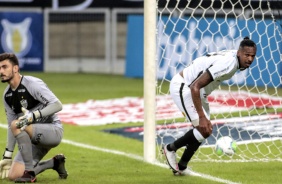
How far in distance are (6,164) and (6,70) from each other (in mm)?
1019

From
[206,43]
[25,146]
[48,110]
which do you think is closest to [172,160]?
[48,110]

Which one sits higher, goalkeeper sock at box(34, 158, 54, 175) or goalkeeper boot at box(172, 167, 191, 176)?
goalkeeper sock at box(34, 158, 54, 175)

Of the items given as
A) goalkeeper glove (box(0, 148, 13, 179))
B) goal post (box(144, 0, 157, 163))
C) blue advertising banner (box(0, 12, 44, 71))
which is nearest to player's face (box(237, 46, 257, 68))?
goal post (box(144, 0, 157, 163))

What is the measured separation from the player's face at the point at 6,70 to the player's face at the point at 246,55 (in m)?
2.38

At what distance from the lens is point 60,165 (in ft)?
33.8

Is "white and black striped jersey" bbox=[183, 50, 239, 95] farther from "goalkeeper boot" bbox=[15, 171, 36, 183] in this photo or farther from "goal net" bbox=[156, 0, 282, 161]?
"goalkeeper boot" bbox=[15, 171, 36, 183]

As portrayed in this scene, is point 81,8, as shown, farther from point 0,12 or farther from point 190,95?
point 190,95

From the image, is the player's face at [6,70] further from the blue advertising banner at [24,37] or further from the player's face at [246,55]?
the blue advertising banner at [24,37]

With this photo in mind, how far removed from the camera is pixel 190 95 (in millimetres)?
10586

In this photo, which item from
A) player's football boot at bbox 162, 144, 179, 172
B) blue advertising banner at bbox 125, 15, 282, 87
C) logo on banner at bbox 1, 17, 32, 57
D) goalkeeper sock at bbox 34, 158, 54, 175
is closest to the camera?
goalkeeper sock at bbox 34, 158, 54, 175

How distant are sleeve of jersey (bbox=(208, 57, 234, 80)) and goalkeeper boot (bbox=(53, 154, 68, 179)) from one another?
1.83m

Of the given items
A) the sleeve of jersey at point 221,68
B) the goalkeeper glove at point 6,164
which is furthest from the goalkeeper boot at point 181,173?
the goalkeeper glove at point 6,164

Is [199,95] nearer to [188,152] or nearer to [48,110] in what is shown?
[188,152]

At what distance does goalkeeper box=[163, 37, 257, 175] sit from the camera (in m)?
10.0
